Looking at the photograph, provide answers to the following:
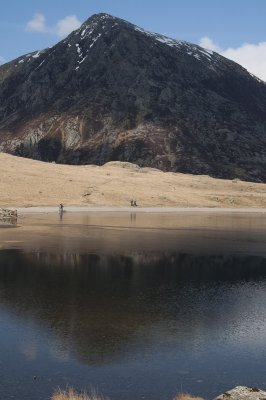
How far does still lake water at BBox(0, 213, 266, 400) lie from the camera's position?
14391 millimetres

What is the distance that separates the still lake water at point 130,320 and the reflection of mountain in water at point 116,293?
57 mm

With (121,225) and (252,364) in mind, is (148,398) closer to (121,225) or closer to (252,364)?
A: (252,364)

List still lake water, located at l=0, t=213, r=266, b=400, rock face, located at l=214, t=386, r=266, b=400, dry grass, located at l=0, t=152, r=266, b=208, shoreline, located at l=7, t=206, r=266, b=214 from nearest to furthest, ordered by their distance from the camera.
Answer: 1. rock face, located at l=214, t=386, r=266, b=400
2. still lake water, located at l=0, t=213, r=266, b=400
3. shoreline, located at l=7, t=206, r=266, b=214
4. dry grass, located at l=0, t=152, r=266, b=208

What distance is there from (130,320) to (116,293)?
193 inches

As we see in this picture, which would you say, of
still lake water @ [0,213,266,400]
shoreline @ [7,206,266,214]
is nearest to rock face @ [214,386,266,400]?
still lake water @ [0,213,266,400]

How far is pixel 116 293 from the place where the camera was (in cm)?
2538

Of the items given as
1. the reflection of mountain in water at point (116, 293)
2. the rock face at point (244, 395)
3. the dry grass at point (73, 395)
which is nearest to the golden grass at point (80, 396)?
the dry grass at point (73, 395)

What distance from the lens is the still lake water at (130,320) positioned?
47.2ft

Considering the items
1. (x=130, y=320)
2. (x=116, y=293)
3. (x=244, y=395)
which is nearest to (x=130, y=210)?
(x=116, y=293)

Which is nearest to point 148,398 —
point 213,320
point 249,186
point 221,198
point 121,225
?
point 213,320

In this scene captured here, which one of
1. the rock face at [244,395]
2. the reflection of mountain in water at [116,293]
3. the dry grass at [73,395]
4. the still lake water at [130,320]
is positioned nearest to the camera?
the rock face at [244,395]

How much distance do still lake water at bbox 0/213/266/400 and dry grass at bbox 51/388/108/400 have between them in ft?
1.20

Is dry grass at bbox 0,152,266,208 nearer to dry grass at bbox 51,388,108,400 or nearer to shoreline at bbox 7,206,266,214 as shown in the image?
shoreline at bbox 7,206,266,214

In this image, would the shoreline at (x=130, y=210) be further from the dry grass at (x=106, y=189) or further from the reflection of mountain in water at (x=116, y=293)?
the reflection of mountain in water at (x=116, y=293)
